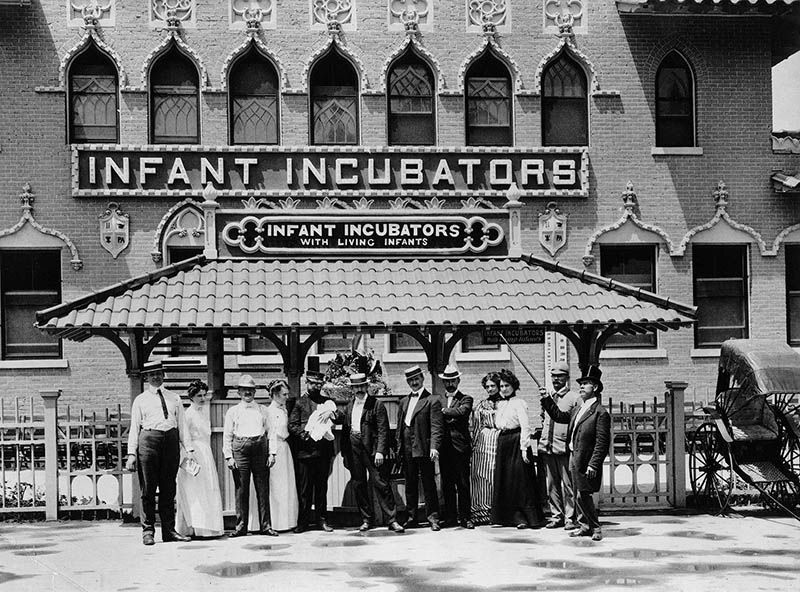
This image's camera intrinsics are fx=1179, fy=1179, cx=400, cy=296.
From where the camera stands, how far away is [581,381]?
13289 millimetres

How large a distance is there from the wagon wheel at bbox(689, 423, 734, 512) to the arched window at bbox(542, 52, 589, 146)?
895cm

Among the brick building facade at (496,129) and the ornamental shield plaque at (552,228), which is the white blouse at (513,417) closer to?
the brick building facade at (496,129)

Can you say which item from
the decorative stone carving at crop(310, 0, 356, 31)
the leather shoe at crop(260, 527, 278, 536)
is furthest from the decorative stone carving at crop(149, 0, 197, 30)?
the leather shoe at crop(260, 527, 278, 536)

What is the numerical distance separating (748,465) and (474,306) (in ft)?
13.6

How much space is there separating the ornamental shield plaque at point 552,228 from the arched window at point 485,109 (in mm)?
1586

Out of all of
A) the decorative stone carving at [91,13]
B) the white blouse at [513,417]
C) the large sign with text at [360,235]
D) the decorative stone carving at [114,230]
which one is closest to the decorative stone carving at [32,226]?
the decorative stone carving at [114,230]

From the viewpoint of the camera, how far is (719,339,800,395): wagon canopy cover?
14758 millimetres

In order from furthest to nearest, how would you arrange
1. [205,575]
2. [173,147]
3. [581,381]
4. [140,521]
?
[173,147], [140,521], [581,381], [205,575]

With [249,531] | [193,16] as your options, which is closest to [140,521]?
[249,531]

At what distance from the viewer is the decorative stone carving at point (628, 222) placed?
22703 millimetres

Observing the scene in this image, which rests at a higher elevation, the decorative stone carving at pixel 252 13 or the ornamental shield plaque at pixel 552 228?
the decorative stone carving at pixel 252 13

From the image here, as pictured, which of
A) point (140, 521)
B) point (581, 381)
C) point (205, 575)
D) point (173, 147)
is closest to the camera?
point (205, 575)

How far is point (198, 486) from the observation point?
532 inches

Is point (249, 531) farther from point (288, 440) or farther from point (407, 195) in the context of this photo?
point (407, 195)
